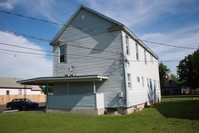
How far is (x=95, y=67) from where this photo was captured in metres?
17.8

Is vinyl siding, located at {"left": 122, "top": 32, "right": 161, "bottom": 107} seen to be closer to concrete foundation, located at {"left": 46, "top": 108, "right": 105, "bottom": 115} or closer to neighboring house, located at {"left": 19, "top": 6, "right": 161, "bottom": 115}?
neighboring house, located at {"left": 19, "top": 6, "right": 161, "bottom": 115}

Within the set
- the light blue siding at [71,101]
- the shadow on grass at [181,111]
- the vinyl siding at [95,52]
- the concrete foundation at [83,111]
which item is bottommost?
the shadow on grass at [181,111]

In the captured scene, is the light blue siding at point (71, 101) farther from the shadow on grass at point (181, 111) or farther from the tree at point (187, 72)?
the tree at point (187, 72)

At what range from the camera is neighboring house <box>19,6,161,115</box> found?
1620 centimetres

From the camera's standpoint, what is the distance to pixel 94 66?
17.9 meters

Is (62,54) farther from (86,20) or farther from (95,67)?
(95,67)

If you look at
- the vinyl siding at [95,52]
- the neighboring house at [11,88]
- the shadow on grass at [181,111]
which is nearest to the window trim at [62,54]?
the vinyl siding at [95,52]

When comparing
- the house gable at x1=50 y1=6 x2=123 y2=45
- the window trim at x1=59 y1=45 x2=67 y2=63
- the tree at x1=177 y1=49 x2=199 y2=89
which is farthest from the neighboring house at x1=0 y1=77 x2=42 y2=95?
the tree at x1=177 y1=49 x2=199 y2=89

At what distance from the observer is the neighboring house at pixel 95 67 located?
16.2 meters

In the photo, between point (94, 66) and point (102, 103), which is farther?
point (94, 66)

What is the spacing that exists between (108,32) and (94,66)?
3267 millimetres

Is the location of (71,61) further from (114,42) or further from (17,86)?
(17,86)

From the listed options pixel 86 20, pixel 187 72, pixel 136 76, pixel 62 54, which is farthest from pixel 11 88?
pixel 187 72

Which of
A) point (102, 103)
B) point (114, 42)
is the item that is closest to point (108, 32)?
point (114, 42)
